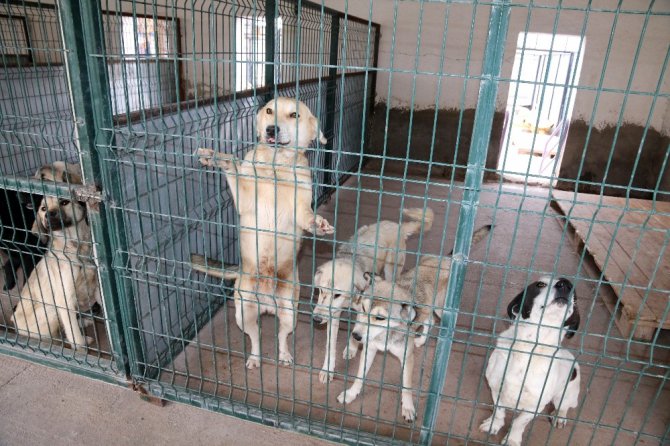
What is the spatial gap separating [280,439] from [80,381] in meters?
1.35

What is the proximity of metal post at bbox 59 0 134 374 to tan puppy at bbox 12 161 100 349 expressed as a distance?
574mm

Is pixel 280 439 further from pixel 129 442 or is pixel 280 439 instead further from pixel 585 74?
pixel 585 74

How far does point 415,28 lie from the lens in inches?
316

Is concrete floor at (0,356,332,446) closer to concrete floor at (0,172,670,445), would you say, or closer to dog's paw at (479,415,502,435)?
concrete floor at (0,172,670,445)

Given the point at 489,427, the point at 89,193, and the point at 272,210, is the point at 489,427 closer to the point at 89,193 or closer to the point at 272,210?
the point at 272,210

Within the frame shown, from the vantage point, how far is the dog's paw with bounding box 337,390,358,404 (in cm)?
291

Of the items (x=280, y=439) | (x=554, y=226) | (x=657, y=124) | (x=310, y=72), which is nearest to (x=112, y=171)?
(x=280, y=439)

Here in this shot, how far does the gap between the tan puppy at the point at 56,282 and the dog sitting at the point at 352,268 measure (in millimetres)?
1500

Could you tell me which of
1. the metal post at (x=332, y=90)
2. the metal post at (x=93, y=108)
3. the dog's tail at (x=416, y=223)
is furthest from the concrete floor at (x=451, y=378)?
the metal post at (x=332, y=90)

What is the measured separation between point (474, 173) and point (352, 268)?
3.00 feet

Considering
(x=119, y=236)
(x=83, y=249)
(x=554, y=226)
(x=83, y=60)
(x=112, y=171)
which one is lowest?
(x=554, y=226)

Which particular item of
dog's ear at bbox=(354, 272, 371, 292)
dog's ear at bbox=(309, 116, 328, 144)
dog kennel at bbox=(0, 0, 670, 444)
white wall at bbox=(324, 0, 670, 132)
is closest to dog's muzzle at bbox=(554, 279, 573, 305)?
dog kennel at bbox=(0, 0, 670, 444)

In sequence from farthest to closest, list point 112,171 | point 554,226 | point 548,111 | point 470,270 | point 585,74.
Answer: point 548,111, point 585,74, point 554,226, point 470,270, point 112,171

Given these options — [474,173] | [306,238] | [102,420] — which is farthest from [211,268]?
[474,173]
